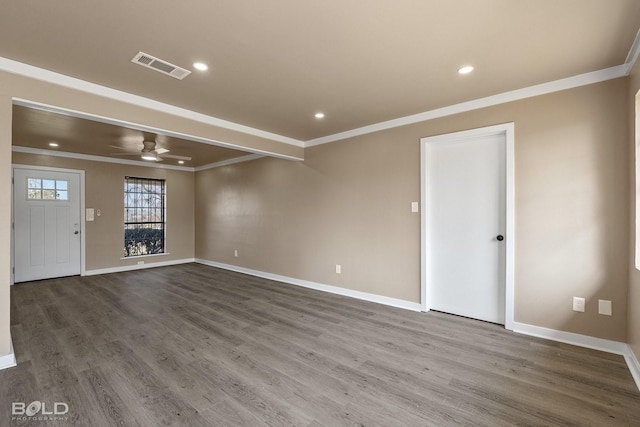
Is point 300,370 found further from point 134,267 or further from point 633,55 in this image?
point 134,267

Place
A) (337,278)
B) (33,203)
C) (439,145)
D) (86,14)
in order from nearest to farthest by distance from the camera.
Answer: (86,14) → (439,145) → (337,278) → (33,203)

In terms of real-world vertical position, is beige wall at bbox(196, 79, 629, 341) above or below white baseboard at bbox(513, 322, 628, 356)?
above

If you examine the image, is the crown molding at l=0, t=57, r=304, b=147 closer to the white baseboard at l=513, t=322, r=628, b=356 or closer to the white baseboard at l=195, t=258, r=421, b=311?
the white baseboard at l=195, t=258, r=421, b=311

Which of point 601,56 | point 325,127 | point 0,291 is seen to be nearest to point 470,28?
point 601,56

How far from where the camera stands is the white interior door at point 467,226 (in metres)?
3.35

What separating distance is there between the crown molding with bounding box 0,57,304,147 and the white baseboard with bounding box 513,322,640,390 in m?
4.32

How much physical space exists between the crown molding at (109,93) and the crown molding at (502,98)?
1.84 metres

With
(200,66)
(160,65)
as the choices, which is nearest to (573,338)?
(200,66)

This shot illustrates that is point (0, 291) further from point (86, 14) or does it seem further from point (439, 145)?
point (439, 145)

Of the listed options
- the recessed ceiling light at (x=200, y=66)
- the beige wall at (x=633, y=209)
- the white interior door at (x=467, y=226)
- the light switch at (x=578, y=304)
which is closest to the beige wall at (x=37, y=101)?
the recessed ceiling light at (x=200, y=66)

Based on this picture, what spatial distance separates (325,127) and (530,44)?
8.73ft

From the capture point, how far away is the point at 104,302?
4277mm

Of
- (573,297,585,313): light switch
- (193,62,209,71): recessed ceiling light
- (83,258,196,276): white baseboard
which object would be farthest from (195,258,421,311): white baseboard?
(193,62,209,71): recessed ceiling light

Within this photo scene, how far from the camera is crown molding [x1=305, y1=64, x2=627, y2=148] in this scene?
2.68 metres
